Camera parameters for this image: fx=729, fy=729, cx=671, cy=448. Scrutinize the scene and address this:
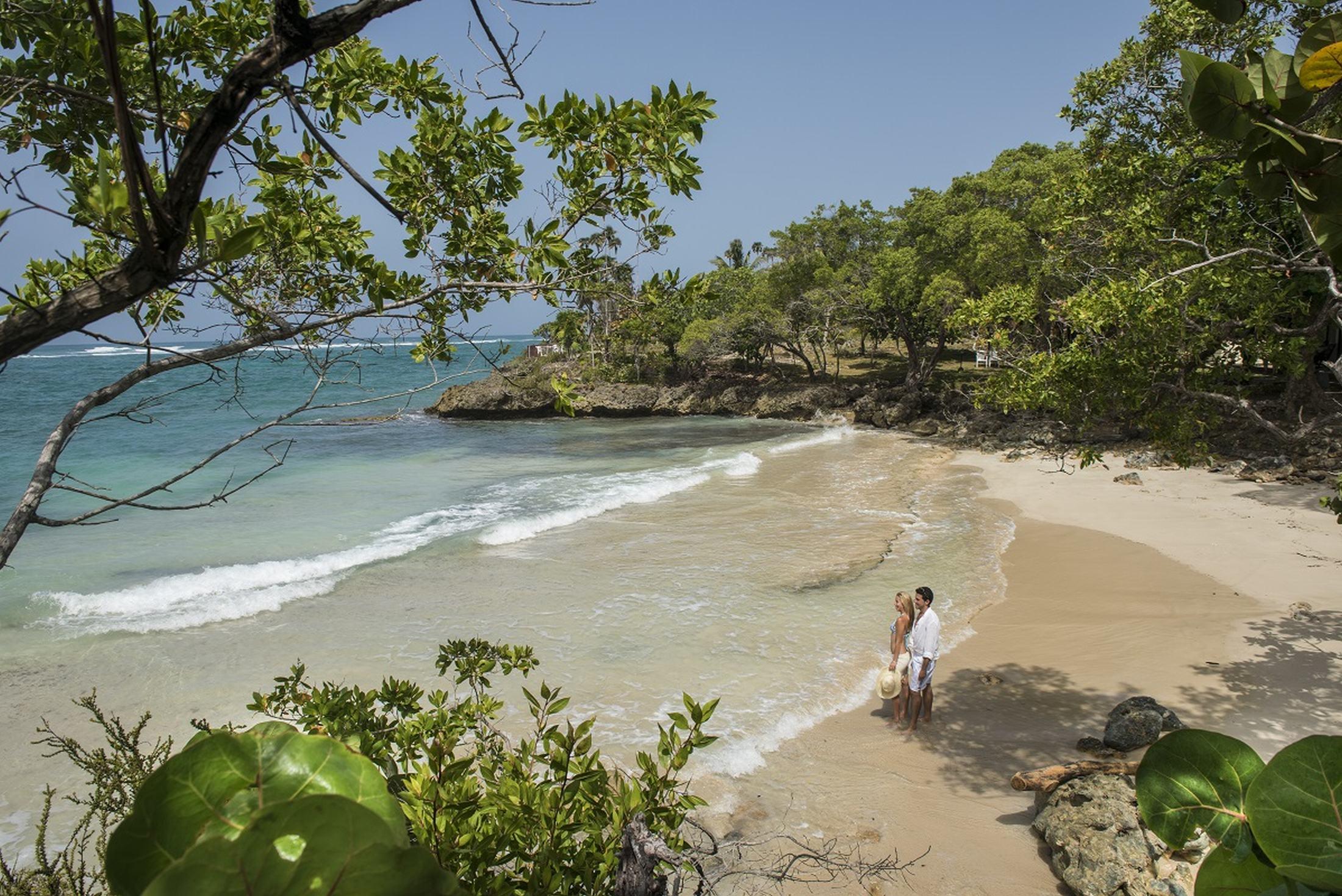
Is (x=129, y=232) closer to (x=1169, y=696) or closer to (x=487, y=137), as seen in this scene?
(x=487, y=137)

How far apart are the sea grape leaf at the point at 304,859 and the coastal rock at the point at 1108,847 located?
4.82 m

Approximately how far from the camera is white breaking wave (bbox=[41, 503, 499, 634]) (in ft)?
34.7

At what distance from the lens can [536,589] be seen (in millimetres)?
11445

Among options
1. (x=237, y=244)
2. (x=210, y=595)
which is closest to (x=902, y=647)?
(x=237, y=244)

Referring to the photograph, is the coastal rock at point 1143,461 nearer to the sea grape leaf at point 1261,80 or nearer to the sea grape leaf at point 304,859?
the sea grape leaf at point 1261,80

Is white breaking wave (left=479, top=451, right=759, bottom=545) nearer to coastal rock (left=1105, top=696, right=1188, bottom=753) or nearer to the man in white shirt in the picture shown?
the man in white shirt

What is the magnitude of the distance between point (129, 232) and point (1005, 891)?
5627mm

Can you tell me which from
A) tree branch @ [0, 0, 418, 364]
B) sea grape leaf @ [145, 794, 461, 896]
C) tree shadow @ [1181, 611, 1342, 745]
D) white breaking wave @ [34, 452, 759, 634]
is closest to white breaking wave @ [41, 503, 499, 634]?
white breaking wave @ [34, 452, 759, 634]

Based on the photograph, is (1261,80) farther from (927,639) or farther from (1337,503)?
(927,639)

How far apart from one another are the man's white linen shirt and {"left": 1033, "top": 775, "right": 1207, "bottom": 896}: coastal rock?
5.86ft

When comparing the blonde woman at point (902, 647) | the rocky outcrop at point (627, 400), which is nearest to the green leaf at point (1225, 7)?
the blonde woman at point (902, 647)

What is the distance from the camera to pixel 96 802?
107 inches

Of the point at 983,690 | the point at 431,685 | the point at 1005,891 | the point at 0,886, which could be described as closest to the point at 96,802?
the point at 0,886

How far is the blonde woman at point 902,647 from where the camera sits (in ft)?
22.6
